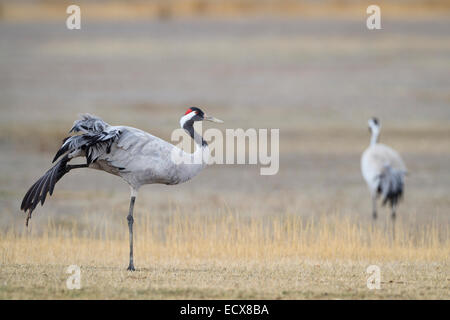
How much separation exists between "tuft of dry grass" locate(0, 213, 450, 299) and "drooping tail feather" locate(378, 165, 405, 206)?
1998 millimetres

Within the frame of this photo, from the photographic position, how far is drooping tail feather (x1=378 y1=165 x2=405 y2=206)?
14.3m

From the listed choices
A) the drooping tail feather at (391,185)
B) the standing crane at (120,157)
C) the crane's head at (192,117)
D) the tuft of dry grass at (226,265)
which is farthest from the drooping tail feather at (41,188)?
the drooping tail feather at (391,185)

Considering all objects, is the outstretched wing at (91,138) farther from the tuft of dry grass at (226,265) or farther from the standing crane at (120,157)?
the tuft of dry grass at (226,265)

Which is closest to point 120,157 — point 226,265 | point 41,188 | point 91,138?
point 91,138

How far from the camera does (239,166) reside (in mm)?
18484

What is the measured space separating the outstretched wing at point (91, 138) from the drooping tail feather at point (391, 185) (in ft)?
21.4

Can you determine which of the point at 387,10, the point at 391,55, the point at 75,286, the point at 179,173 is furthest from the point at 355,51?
the point at 75,286

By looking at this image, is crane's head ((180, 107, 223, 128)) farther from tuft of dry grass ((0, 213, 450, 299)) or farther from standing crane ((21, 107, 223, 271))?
Answer: tuft of dry grass ((0, 213, 450, 299))

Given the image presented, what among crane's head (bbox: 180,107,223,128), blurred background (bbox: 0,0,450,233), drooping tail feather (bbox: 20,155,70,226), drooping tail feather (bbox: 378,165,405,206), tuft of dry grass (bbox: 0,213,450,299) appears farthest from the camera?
blurred background (bbox: 0,0,450,233)

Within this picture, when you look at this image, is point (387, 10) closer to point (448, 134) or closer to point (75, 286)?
point (448, 134)

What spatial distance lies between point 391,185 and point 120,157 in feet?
21.4

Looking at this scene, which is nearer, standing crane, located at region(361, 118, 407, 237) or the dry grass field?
the dry grass field

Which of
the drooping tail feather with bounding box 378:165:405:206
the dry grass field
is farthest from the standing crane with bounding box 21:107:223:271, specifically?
the drooping tail feather with bounding box 378:165:405:206
